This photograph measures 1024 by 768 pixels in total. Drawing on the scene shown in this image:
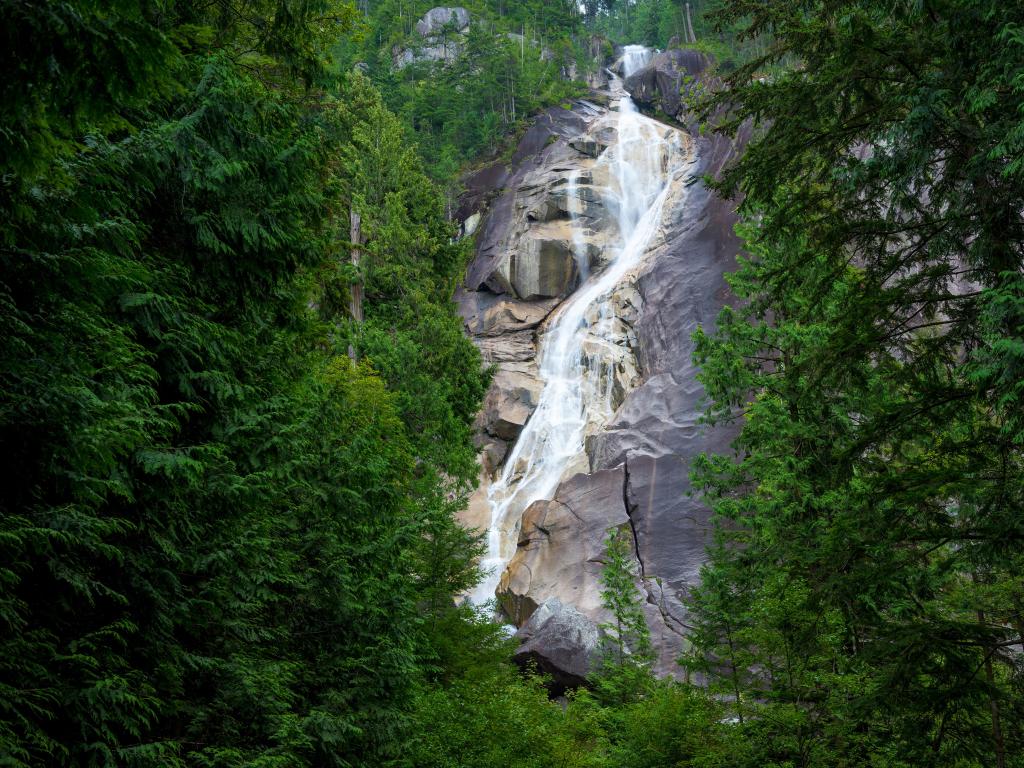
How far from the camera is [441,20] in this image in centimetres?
6588

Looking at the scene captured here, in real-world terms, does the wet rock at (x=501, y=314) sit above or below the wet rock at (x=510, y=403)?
above

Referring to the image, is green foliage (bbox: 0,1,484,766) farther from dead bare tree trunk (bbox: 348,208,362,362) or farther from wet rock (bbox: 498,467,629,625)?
wet rock (bbox: 498,467,629,625)

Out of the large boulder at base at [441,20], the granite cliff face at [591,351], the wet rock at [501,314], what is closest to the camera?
the granite cliff face at [591,351]

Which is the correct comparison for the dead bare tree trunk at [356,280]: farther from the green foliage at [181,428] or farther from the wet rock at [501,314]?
the wet rock at [501,314]

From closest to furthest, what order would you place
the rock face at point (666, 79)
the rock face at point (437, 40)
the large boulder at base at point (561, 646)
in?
the large boulder at base at point (561, 646)
the rock face at point (666, 79)
the rock face at point (437, 40)

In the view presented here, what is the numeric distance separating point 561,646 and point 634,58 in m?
56.7

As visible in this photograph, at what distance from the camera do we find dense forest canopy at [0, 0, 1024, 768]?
4297 millimetres

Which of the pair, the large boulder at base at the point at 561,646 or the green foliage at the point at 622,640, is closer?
the green foliage at the point at 622,640

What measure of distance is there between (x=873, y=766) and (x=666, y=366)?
68.0 feet

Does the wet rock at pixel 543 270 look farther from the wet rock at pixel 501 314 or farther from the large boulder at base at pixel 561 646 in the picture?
the large boulder at base at pixel 561 646

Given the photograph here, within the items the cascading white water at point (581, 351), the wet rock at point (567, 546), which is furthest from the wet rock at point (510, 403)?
the wet rock at point (567, 546)

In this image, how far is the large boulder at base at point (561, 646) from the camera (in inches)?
728

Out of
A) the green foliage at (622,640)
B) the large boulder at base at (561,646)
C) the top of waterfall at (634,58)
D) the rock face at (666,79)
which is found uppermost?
the top of waterfall at (634,58)

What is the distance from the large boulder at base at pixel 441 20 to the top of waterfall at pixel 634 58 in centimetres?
1365
